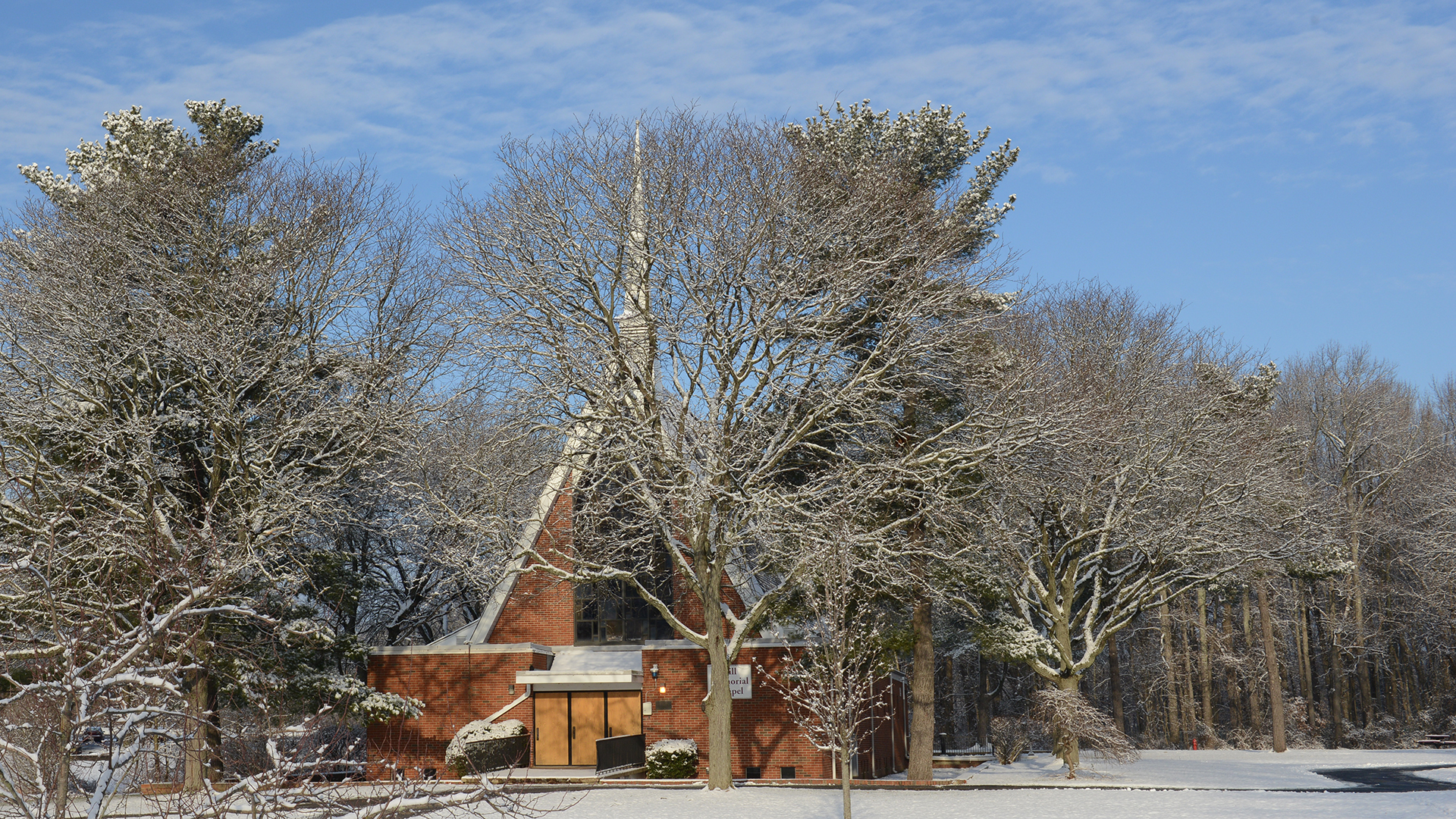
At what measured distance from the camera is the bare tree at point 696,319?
73.7 ft

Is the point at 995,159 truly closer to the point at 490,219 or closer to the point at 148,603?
the point at 490,219

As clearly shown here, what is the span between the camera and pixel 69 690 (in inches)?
262

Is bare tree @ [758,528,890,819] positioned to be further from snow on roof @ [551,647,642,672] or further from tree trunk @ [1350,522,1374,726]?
tree trunk @ [1350,522,1374,726]

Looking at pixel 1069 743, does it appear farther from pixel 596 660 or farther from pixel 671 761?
pixel 596 660

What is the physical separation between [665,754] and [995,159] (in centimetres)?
1755

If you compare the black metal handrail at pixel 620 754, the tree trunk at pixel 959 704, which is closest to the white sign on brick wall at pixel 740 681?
the black metal handrail at pixel 620 754

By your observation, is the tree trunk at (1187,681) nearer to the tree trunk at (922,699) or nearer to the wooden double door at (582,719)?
the tree trunk at (922,699)

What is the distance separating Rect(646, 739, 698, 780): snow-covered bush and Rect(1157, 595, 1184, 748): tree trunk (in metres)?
26.8

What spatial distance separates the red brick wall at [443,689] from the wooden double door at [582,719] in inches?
20.0

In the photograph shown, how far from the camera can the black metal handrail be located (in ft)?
88.0

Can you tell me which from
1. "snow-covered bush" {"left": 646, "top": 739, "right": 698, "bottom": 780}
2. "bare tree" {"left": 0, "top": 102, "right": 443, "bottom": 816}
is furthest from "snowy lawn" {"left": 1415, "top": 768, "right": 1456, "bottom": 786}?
"bare tree" {"left": 0, "top": 102, "right": 443, "bottom": 816}

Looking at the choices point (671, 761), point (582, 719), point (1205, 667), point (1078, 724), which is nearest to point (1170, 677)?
point (1205, 667)

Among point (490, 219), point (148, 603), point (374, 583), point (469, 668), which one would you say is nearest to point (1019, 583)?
point (469, 668)

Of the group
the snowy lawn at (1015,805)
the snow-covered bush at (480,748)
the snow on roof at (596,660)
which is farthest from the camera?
the snow on roof at (596,660)
